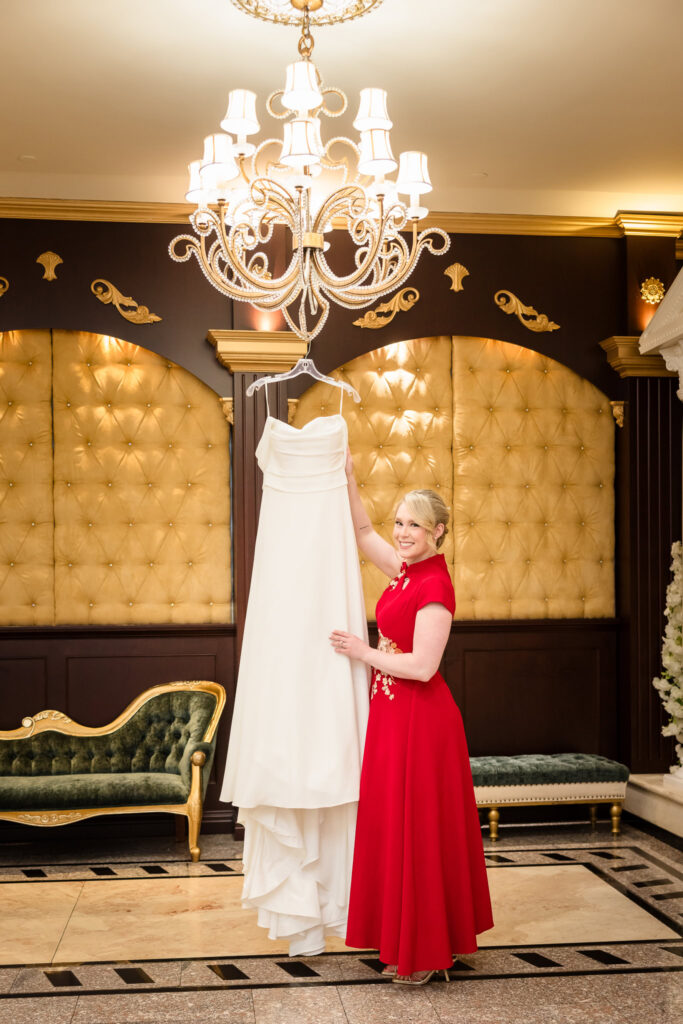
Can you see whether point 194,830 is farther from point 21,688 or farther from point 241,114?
point 241,114

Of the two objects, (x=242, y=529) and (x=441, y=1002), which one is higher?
(x=242, y=529)

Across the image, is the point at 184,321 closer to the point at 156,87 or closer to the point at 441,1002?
the point at 156,87

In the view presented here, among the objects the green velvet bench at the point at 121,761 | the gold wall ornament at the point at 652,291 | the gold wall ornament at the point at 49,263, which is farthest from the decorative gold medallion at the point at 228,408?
the gold wall ornament at the point at 652,291

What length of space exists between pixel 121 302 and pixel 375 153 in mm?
2535

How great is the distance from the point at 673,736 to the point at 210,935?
3039 mm

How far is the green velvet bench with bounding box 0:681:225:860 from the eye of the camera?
16.0 ft

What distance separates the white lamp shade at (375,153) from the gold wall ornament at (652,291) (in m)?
2.97

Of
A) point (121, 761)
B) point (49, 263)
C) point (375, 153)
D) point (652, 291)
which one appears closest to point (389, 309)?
point (652, 291)

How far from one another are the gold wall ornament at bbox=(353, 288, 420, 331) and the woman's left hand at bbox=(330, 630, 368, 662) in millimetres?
2669

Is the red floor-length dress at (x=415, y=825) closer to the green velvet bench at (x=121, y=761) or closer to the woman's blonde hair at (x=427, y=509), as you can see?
the woman's blonde hair at (x=427, y=509)

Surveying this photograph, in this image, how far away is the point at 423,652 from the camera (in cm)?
324

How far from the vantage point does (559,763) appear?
5.45m

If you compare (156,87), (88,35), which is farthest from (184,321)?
(88,35)

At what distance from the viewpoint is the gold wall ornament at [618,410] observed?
19.3 feet
